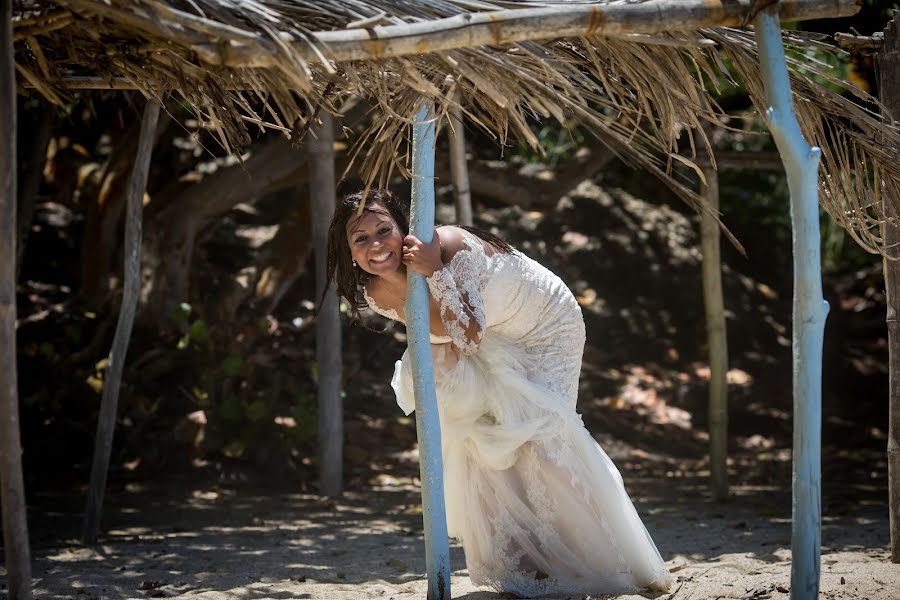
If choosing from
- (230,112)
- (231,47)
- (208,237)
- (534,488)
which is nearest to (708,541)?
(534,488)

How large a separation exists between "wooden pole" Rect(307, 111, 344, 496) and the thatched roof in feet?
7.10

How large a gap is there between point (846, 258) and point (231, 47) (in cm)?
795

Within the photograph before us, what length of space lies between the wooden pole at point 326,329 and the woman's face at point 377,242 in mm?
2108

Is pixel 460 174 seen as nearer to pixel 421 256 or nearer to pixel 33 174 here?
pixel 421 256

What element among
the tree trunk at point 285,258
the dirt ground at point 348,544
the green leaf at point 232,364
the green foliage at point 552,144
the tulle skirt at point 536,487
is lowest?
the dirt ground at point 348,544

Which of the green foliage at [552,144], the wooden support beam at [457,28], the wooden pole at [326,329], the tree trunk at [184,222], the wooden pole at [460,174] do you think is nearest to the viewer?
the wooden support beam at [457,28]

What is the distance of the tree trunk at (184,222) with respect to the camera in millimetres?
6805

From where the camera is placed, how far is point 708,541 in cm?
491

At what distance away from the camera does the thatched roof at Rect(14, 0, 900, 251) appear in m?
2.67

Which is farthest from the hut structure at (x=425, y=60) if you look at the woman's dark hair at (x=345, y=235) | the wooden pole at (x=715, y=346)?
the wooden pole at (x=715, y=346)

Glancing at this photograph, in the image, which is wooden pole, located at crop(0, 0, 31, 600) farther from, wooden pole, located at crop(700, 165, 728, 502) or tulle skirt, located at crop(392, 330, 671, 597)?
wooden pole, located at crop(700, 165, 728, 502)

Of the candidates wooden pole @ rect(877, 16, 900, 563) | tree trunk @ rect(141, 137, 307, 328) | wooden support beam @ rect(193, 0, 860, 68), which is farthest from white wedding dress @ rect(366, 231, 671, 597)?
tree trunk @ rect(141, 137, 307, 328)

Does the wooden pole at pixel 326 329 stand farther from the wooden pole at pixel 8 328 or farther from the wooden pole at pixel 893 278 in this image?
the wooden pole at pixel 8 328

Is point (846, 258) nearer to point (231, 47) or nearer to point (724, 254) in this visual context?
point (724, 254)
